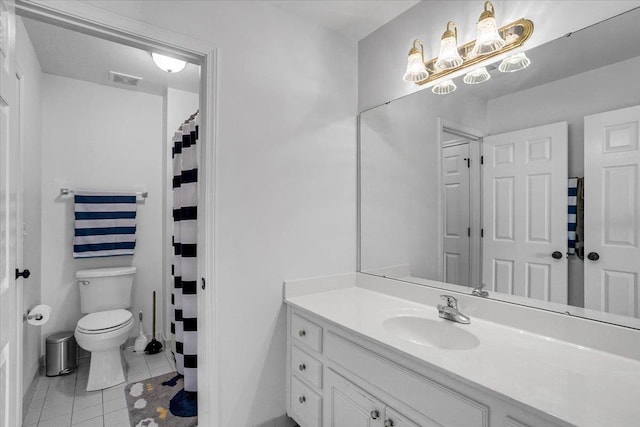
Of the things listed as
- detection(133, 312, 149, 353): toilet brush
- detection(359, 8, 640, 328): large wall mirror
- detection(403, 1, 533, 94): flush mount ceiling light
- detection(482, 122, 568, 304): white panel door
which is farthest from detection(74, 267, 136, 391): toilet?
detection(403, 1, 533, 94): flush mount ceiling light

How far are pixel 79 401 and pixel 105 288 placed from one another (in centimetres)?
86

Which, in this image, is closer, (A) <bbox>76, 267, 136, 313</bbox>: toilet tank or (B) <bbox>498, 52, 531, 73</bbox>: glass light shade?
(B) <bbox>498, 52, 531, 73</bbox>: glass light shade

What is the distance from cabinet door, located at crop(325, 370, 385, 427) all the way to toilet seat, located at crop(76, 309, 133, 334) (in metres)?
1.78

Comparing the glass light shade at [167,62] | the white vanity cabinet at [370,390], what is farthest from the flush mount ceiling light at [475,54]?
the glass light shade at [167,62]

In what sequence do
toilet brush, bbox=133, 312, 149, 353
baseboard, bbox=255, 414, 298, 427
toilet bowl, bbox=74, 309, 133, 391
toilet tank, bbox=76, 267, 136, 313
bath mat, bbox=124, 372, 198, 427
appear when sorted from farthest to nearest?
toilet brush, bbox=133, 312, 149, 353 → toilet tank, bbox=76, 267, 136, 313 → toilet bowl, bbox=74, 309, 133, 391 → bath mat, bbox=124, 372, 198, 427 → baseboard, bbox=255, 414, 298, 427

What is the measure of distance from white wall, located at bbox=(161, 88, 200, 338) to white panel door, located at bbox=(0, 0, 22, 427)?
6.07ft

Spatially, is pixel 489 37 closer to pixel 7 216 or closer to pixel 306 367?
pixel 306 367

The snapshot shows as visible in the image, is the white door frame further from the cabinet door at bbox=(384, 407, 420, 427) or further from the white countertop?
the cabinet door at bbox=(384, 407, 420, 427)

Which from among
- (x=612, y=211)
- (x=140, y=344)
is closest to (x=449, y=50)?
(x=612, y=211)

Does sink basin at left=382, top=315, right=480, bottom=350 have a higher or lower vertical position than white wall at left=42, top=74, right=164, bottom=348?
lower

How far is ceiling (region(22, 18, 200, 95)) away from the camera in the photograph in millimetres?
2096

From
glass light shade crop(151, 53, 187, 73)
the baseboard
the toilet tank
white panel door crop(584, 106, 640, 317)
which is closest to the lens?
white panel door crop(584, 106, 640, 317)

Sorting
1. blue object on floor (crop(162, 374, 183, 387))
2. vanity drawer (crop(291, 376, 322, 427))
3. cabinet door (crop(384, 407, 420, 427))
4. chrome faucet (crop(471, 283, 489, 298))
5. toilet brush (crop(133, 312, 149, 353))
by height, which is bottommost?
blue object on floor (crop(162, 374, 183, 387))

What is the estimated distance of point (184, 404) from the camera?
2.03 metres
